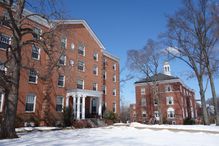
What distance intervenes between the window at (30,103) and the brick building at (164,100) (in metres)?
27.5

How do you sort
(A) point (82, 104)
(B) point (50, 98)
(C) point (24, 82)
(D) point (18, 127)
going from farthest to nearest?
(A) point (82, 104) → (B) point (50, 98) → (C) point (24, 82) → (D) point (18, 127)

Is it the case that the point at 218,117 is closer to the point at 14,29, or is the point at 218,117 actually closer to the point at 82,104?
the point at 82,104

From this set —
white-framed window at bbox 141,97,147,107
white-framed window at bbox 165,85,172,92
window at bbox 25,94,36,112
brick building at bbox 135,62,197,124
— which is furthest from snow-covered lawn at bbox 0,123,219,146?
white-framed window at bbox 141,97,147,107

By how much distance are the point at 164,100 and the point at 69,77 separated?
36.9 meters

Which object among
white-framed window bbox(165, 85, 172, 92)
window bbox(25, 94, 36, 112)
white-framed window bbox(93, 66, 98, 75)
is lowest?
window bbox(25, 94, 36, 112)

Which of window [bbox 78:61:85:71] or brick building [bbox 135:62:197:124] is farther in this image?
brick building [bbox 135:62:197:124]

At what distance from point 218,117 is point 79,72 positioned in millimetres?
18155

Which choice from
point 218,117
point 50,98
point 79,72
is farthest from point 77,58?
point 218,117

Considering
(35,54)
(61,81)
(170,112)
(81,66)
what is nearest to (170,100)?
(170,112)

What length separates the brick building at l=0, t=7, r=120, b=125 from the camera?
20.9m

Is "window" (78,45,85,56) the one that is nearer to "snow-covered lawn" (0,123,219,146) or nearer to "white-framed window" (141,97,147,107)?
"snow-covered lawn" (0,123,219,146)

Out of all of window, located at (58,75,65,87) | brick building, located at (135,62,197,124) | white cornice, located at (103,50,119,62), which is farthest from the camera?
brick building, located at (135,62,197,124)

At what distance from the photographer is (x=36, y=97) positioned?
23062mm

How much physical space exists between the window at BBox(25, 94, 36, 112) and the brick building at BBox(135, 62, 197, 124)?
90.3 ft
